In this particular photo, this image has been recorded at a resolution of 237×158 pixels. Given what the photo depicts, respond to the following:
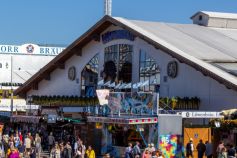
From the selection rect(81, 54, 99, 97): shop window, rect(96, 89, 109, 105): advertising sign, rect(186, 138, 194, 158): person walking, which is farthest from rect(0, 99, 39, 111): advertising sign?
rect(186, 138, 194, 158): person walking

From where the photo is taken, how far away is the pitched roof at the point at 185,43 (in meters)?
36.4

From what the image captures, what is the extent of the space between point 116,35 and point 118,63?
5.82 ft

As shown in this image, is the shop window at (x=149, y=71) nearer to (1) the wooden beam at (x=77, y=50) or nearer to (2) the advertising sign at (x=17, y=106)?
(1) the wooden beam at (x=77, y=50)

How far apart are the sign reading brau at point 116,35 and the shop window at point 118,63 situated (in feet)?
1.69

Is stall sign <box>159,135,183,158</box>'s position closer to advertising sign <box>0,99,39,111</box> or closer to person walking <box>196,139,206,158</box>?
person walking <box>196,139,206,158</box>

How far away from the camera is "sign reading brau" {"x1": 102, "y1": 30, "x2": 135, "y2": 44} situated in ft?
139

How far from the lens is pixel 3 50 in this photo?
7438cm

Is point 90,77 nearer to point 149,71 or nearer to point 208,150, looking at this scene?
point 149,71

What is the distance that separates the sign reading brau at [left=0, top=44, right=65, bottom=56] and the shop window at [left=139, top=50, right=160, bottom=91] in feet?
116

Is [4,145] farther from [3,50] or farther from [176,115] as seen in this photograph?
[3,50]

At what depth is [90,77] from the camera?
151 feet

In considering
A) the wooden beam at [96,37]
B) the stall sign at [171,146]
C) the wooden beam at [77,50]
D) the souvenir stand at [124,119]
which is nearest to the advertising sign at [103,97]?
the souvenir stand at [124,119]

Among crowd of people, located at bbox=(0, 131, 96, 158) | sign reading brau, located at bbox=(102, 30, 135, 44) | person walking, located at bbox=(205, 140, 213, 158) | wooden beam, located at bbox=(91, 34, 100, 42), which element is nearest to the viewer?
crowd of people, located at bbox=(0, 131, 96, 158)

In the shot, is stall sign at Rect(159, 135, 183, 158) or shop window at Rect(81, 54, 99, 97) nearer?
stall sign at Rect(159, 135, 183, 158)
